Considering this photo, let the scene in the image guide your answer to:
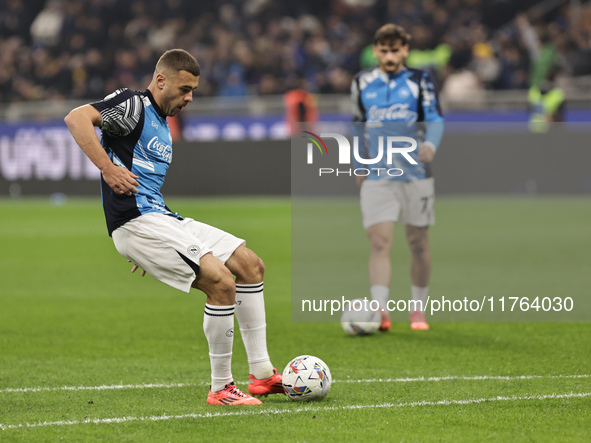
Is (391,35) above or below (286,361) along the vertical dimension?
above

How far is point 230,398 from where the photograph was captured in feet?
15.9

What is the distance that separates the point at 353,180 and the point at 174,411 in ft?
12.5

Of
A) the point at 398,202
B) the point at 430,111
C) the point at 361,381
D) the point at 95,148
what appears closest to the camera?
the point at 95,148

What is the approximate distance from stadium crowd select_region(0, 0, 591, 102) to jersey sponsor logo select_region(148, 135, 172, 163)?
16018 millimetres

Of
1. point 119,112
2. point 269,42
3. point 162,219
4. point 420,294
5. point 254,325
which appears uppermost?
point 269,42

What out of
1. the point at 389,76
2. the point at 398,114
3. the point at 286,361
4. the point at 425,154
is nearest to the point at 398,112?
the point at 398,114

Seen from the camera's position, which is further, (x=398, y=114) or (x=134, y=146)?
(x=398, y=114)

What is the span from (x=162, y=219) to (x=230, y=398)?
99cm

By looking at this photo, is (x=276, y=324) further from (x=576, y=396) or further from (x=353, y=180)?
(x=576, y=396)

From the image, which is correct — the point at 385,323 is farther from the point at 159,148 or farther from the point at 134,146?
the point at 134,146

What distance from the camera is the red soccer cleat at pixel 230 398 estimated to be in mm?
4850

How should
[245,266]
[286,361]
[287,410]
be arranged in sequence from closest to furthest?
[287,410]
[245,266]
[286,361]

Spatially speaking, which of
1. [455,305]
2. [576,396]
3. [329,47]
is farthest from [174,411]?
[329,47]

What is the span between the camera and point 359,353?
21.6 ft
